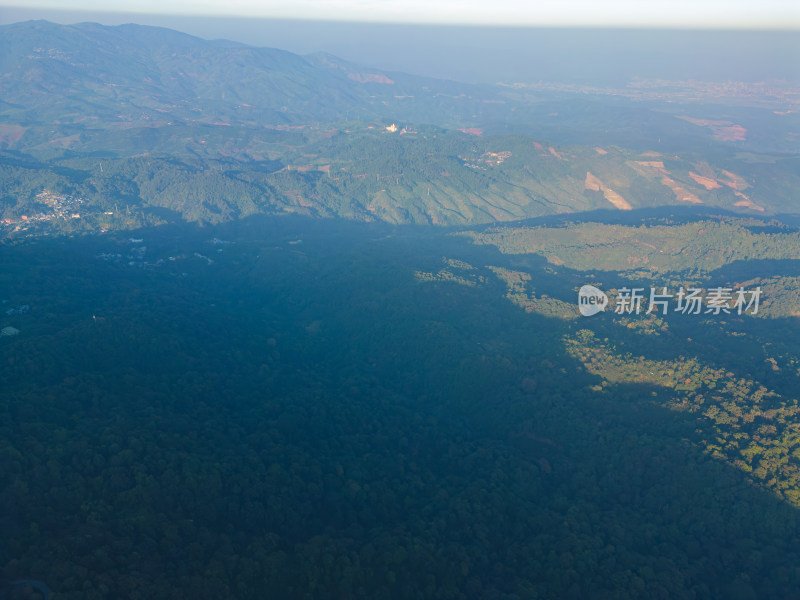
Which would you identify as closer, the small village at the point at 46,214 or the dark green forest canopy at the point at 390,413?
the dark green forest canopy at the point at 390,413
